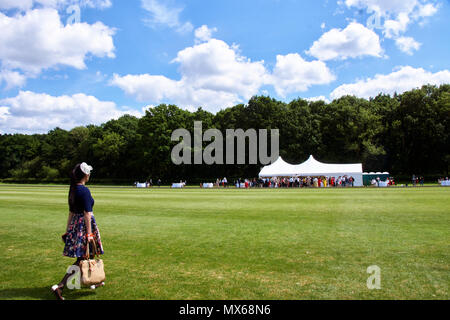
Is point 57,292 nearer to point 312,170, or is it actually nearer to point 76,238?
point 76,238

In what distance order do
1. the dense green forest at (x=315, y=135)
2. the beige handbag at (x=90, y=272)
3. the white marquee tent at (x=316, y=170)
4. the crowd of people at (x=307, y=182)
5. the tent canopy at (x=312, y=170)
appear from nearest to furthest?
the beige handbag at (x=90, y=272)
the crowd of people at (x=307, y=182)
the white marquee tent at (x=316, y=170)
the tent canopy at (x=312, y=170)
the dense green forest at (x=315, y=135)

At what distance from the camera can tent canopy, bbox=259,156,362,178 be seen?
149ft

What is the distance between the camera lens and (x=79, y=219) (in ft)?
18.8

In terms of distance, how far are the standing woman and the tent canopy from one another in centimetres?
4353

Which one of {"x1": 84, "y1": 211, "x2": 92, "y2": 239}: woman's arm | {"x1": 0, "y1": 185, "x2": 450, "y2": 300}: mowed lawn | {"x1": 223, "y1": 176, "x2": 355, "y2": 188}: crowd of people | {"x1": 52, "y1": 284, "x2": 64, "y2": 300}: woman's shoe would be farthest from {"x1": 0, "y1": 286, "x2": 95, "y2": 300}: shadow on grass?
{"x1": 223, "y1": 176, "x2": 355, "y2": 188}: crowd of people

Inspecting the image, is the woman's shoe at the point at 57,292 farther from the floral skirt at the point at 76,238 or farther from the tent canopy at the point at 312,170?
the tent canopy at the point at 312,170

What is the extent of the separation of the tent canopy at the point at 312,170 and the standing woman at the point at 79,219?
4353cm

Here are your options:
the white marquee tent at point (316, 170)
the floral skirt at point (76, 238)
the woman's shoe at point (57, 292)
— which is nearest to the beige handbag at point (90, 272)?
the floral skirt at point (76, 238)

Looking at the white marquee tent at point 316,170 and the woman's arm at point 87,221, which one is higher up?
the white marquee tent at point 316,170

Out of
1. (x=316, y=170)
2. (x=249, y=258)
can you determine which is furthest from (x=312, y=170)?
(x=249, y=258)

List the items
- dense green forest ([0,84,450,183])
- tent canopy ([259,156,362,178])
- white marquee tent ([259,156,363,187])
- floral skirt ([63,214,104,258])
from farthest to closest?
dense green forest ([0,84,450,183])
tent canopy ([259,156,362,178])
white marquee tent ([259,156,363,187])
floral skirt ([63,214,104,258])

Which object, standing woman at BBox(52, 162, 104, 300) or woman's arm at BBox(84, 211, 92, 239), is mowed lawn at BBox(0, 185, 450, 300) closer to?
standing woman at BBox(52, 162, 104, 300)

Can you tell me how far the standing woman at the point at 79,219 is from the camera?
5582 mm

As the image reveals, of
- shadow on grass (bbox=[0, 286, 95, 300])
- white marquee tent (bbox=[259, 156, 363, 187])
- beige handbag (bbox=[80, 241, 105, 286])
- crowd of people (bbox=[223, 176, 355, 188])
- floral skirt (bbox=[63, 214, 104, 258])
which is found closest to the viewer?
beige handbag (bbox=[80, 241, 105, 286])
